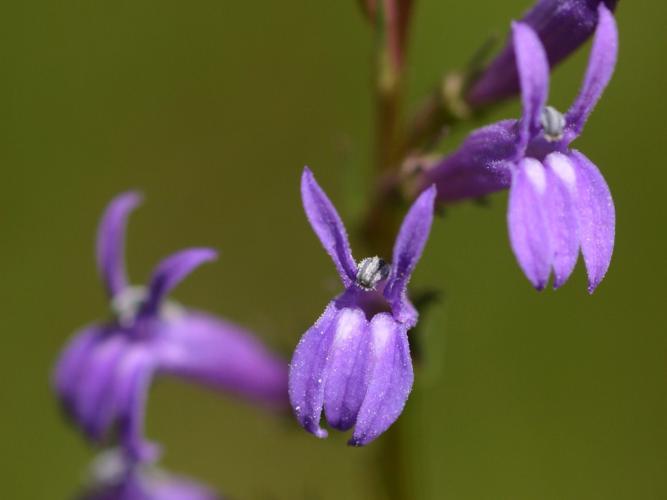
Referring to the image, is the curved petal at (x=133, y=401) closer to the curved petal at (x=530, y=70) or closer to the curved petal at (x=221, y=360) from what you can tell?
the curved petal at (x=221, y=360)

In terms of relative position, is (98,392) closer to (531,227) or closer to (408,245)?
(408,245)

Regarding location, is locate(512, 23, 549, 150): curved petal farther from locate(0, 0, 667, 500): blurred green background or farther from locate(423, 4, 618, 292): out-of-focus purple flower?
locate(0, 0, 667, 500): blurred green background

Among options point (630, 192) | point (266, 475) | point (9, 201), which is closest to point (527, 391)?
point (630, 192)

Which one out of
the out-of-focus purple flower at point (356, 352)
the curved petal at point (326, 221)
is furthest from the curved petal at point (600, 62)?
the curved petal at point (326, 221)

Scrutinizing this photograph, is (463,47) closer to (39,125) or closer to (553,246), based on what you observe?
(39,125)

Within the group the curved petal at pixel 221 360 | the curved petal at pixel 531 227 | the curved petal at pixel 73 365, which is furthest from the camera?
the curved petal at pixel 221 360

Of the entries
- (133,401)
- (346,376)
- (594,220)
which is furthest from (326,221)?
(133,401)
